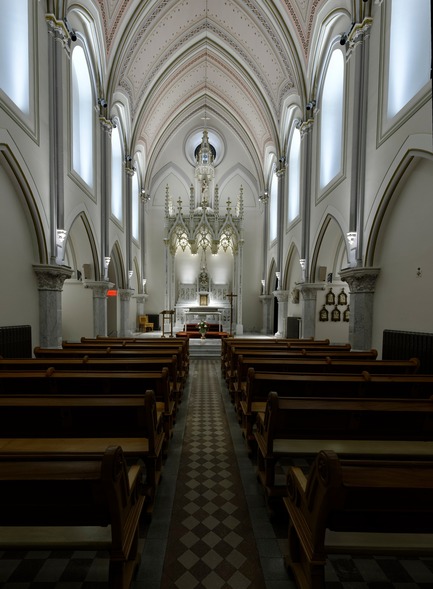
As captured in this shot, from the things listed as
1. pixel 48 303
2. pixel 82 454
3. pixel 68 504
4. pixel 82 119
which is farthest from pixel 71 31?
pixel 68 504

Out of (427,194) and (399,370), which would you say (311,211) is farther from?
(399,370)

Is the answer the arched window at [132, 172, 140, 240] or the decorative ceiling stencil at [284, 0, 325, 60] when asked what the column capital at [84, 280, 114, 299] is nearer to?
the arched window at [132, 172, 140, 240]

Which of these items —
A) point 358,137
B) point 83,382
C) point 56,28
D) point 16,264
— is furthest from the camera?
point 358,137

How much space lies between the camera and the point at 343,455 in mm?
2680

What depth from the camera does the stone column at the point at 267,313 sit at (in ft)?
60.0

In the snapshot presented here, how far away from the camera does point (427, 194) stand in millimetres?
5996

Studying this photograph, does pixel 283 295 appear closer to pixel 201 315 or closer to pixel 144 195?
pixel 201 315

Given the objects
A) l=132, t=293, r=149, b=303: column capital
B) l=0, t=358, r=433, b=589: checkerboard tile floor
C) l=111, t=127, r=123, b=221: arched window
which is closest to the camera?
l=0, t=358, r=433, b=589: checkerboard tile floor

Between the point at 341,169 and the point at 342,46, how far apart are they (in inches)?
138

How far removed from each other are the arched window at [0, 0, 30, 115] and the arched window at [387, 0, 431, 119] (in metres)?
7.91

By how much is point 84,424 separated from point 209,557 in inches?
59.4

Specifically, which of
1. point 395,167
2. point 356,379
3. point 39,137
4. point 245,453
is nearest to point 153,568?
point 245,453

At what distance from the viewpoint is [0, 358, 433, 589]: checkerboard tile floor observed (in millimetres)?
2154

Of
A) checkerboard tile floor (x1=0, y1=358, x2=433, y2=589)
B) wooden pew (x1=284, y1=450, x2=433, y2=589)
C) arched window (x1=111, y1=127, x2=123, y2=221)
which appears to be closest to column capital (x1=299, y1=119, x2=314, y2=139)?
arched window (x1=111, y1=127, x2=123, y2=221)
